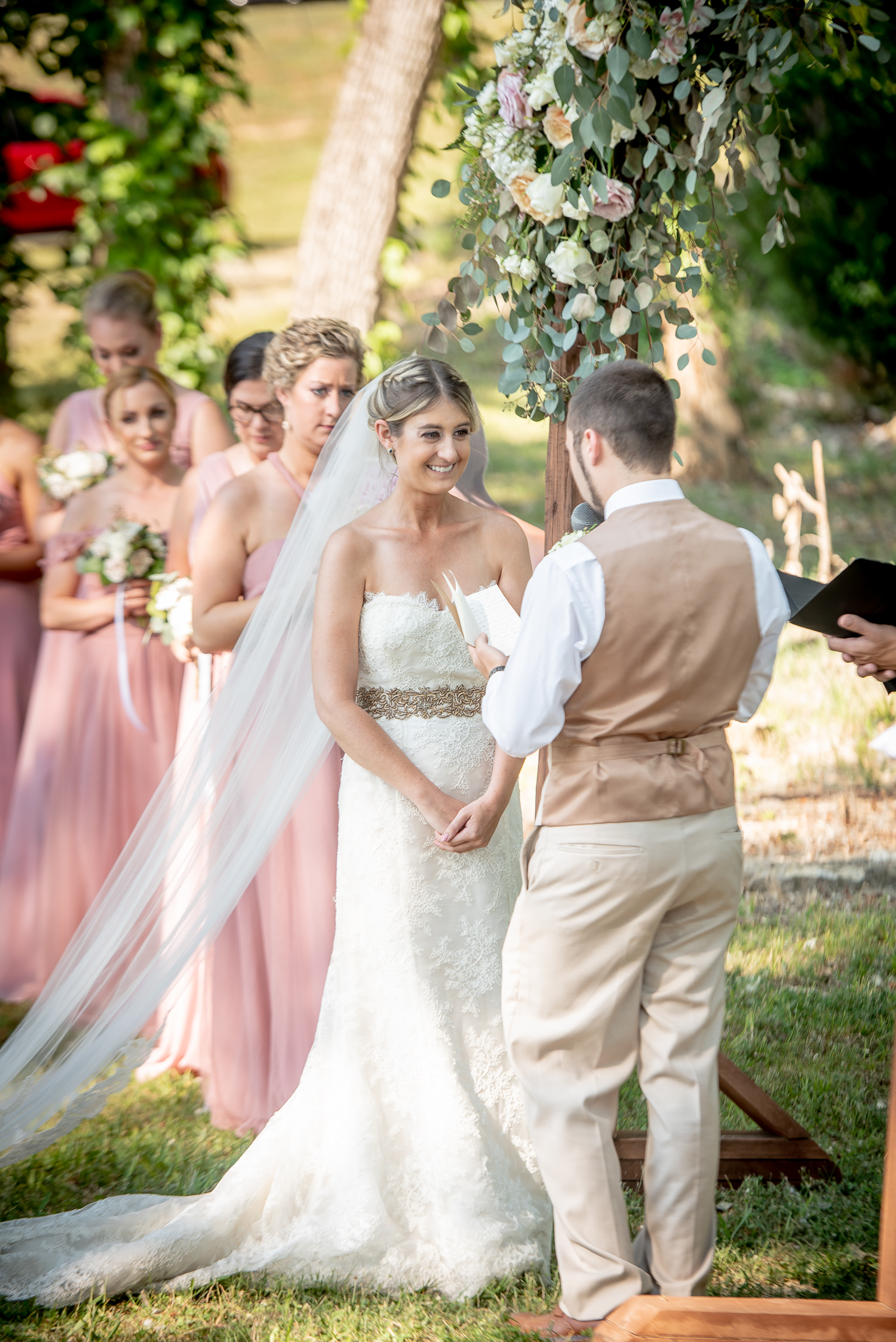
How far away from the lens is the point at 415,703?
11.0ft

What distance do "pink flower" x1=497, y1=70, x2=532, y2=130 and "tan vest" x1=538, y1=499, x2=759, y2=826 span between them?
1091 millimetres

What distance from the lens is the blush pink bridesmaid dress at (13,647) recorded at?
217 inches

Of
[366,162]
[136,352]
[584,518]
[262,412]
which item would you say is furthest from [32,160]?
[584,518]

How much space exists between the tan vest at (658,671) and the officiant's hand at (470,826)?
651 mm

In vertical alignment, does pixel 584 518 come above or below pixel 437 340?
below

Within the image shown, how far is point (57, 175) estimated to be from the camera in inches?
338

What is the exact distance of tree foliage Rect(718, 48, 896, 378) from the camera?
11.6m

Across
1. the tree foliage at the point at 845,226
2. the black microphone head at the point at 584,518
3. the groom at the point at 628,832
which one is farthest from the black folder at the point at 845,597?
the tree foliage at the point at 845,226

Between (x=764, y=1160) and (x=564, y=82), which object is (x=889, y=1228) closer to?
(x=764, y=1160)

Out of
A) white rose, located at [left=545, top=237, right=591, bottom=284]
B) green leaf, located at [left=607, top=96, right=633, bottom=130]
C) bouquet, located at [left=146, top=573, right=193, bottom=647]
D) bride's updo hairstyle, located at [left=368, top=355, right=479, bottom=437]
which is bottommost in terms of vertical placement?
bouquet, located at [left=146, top=573, right=193, bottom=647]

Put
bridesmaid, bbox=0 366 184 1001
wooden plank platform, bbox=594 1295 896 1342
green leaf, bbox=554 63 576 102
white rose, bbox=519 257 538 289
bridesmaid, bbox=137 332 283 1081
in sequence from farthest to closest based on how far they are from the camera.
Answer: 1. bridesmaid, bbox=0 366 184 1001
2. bridesmaid, bbox=137 332 283 1081
3. white rose, bbox=519 257 538 289
4. green leaf, bbox=554 63 576 102
5. wooden plank platform, bbox=594 1295 896 1342

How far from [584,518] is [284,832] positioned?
1.57 meters

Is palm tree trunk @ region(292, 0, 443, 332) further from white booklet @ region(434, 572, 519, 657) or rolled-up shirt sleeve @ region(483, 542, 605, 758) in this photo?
rolled-up shirt sleeve @ region(483, 542, 605, 758)

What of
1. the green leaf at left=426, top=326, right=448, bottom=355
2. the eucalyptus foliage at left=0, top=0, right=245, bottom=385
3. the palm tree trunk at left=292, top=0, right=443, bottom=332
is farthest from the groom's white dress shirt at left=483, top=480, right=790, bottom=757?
the eucalyptus foliage at left=0, top=0, right=245, bottom=385
